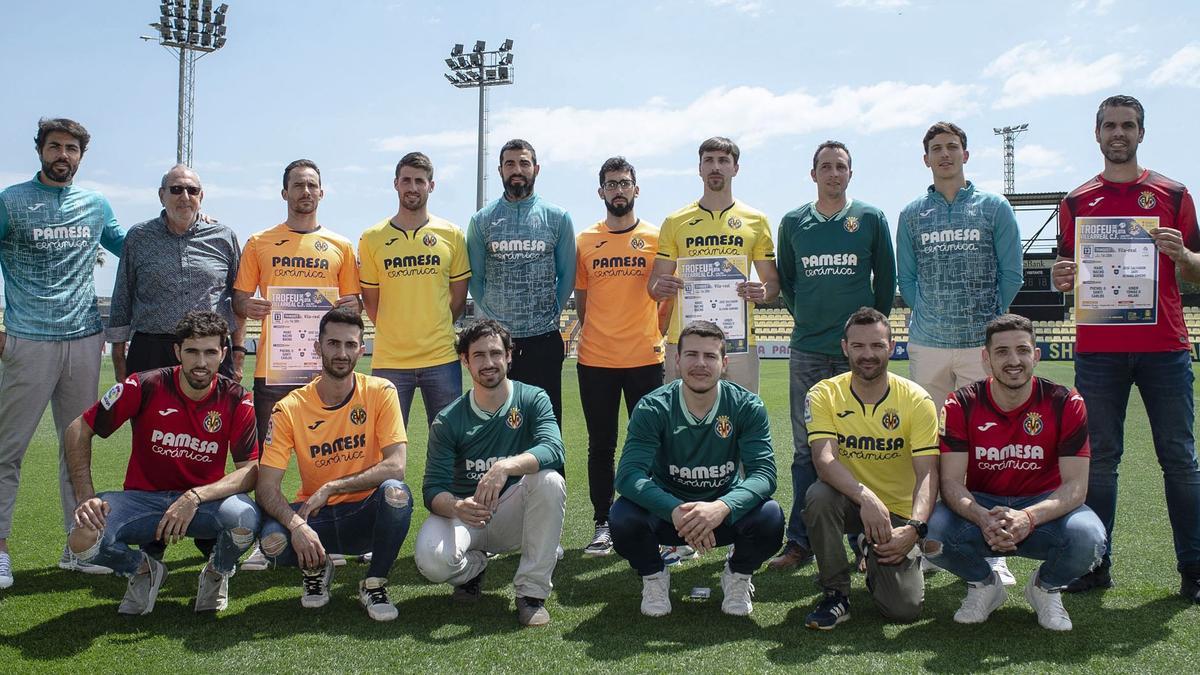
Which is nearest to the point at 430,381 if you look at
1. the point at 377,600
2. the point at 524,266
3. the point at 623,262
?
the point at 524,266

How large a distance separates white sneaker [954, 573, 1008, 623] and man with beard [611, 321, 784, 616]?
0.86m

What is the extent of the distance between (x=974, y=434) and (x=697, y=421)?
127cm

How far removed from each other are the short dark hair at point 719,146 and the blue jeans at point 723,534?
7.22ft

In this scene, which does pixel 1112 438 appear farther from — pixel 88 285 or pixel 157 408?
pixel 88 285

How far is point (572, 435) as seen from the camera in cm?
1043

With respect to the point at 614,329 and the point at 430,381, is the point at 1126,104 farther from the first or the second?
the point at 430,381

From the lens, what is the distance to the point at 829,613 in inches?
152

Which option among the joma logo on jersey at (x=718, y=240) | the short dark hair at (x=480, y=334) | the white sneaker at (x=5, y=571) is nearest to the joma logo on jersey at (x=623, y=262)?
the joma logo on jersey at (x=718, y=240)

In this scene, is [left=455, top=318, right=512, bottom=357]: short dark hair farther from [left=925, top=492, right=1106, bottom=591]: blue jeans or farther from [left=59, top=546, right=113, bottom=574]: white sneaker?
[left=59, top=546, right=113, bottom=574]: white sneaker

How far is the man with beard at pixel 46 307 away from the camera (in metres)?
4.92

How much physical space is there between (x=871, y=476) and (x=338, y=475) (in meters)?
2.61

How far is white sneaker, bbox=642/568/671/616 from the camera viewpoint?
409cm

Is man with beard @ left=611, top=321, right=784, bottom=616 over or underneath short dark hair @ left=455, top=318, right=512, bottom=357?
underneath

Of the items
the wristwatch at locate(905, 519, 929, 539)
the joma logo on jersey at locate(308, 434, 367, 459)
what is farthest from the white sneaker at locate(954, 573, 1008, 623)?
the joma logo on jersey at locate(308, 434, 367, 459)
